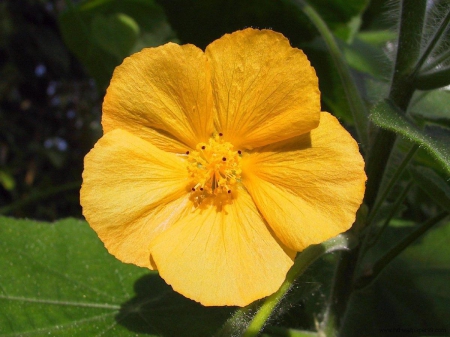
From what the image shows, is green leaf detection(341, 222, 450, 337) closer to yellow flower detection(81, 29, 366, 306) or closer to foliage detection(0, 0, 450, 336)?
foliage detection(0, 0, 450, 336)

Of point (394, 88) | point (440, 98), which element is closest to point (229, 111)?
point (394, 88)

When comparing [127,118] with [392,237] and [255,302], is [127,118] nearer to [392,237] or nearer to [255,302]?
[255,302]

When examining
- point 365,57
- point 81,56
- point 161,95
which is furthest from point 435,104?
point 81,56

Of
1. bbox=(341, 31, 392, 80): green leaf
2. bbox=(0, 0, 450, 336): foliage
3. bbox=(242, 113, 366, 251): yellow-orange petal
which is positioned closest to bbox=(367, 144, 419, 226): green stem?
bbox=(0, 0, 450, 336): foliage

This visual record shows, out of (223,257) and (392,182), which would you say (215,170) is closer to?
(223,257)

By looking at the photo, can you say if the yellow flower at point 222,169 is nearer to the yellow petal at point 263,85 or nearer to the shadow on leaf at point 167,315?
the yellow petal at point 263,85

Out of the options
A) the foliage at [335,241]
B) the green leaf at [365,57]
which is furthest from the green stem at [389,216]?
the green leaf at [365,57]

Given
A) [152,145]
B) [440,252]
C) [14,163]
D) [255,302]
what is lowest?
[14,163]
